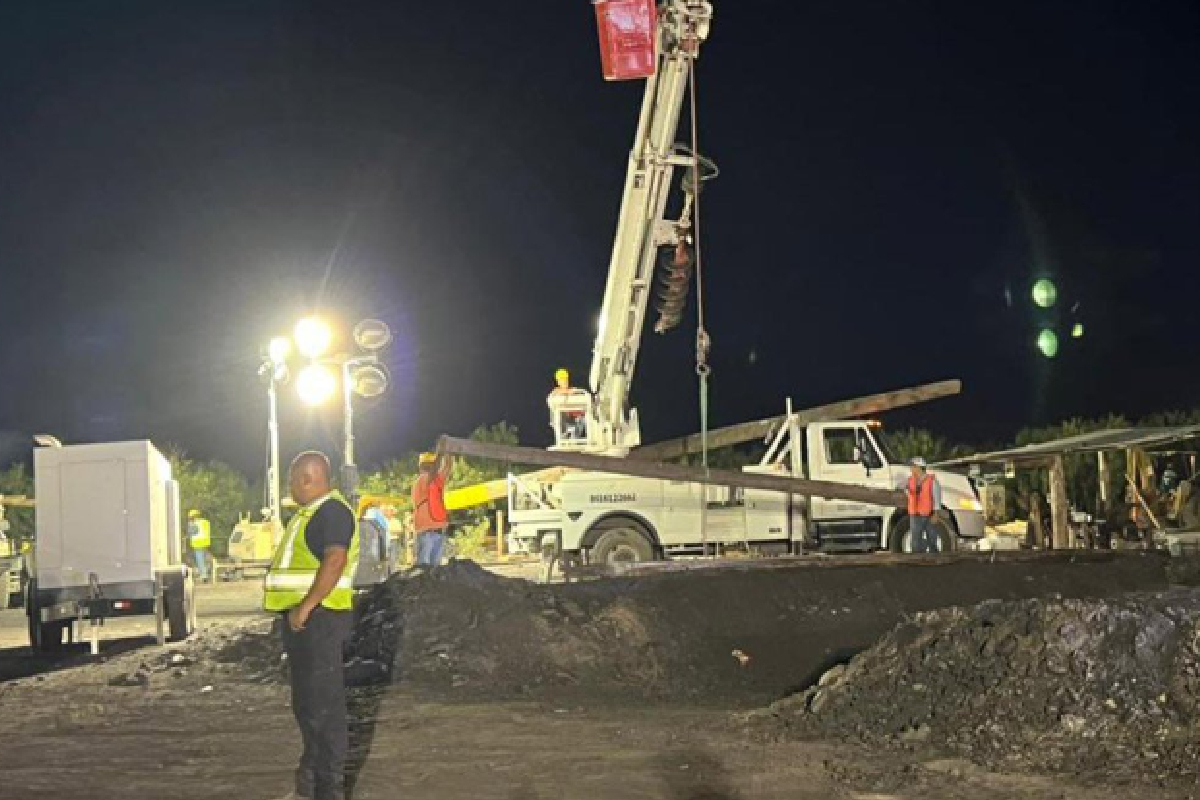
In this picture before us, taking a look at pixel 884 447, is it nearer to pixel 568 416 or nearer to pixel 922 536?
pixel 922 536

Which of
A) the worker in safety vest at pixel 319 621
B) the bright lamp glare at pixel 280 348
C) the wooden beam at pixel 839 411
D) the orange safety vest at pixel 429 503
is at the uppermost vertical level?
the bright lamp glare at pixel 280 348

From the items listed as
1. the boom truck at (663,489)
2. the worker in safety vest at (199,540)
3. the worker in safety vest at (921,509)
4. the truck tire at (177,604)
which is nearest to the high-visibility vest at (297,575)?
the truck tire at (177,604)

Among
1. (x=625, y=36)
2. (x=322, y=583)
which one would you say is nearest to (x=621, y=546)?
(x=625, y=36)

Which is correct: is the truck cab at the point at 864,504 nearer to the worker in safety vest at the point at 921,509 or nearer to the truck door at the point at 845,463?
the truck door at the point at 845,463

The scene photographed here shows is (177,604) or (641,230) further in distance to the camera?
(641,230)

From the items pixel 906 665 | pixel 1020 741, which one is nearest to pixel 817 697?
pixel 906 665

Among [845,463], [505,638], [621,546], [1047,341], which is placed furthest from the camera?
[1047,341]

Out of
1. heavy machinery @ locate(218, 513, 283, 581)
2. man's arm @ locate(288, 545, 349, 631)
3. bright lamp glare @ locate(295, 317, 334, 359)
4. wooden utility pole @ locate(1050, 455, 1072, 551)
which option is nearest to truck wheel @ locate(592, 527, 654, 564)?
bright lamp glare @ locate(295, 317, 334, 359)

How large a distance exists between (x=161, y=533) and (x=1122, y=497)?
21.3 meters

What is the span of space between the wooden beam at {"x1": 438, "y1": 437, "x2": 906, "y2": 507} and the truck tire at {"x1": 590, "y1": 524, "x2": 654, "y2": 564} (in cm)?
286

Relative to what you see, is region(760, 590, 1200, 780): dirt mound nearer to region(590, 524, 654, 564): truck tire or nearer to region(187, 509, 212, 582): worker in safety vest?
region(590, 524, 654, 564): truck tire

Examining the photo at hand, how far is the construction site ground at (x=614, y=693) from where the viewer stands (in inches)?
346

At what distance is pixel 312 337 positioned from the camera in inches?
754

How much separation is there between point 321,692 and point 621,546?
16.2m
